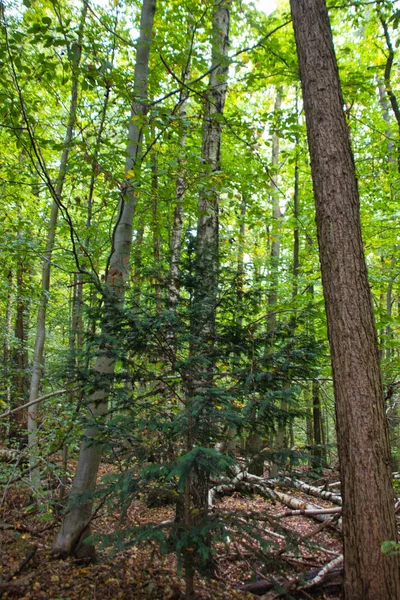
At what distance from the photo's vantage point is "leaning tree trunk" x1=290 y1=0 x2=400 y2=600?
2.71 m

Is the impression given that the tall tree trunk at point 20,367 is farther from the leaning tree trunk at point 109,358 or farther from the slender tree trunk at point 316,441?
the slender tree trunk at point 316,441

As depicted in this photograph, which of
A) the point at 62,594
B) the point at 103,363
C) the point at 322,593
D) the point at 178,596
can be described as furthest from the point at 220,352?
the point at 322,593

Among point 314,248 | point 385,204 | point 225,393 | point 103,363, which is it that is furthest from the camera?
point 314,248

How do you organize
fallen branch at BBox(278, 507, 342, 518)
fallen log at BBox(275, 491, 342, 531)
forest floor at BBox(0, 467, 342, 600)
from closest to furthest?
forest floor at BBox(0, 467, 342, 600) < fallen branch at BBox(278, 507, 342, 518) < fallen log at BBox(275, 491, 342, 531)

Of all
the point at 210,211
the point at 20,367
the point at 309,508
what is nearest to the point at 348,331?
the point at 210,211

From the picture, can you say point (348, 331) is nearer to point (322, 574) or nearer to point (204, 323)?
point (204, 323)

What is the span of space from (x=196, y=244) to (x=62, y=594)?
3832 mm

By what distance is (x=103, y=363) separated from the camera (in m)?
4.62

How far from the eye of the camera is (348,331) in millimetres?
3002

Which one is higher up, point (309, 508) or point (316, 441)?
point (316, 441)

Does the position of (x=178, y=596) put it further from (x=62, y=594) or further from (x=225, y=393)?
(x=225, y=393)

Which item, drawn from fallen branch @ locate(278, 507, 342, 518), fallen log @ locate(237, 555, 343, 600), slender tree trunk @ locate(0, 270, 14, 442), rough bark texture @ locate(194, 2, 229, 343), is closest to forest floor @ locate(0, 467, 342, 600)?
fallen log @ locate(237, 555, 343, 600)

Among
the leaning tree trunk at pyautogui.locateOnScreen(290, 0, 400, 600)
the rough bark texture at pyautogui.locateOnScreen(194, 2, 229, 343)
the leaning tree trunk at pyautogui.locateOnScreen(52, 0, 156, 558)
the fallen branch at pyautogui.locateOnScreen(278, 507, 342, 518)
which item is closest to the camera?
the leaning tree trunk at pyautogui.locateOnScreen(290, 0, 400, 600)

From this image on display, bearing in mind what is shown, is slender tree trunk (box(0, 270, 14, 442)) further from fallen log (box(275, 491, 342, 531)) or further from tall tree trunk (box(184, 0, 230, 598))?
fallen log (box(275, 491, 342, 531))
